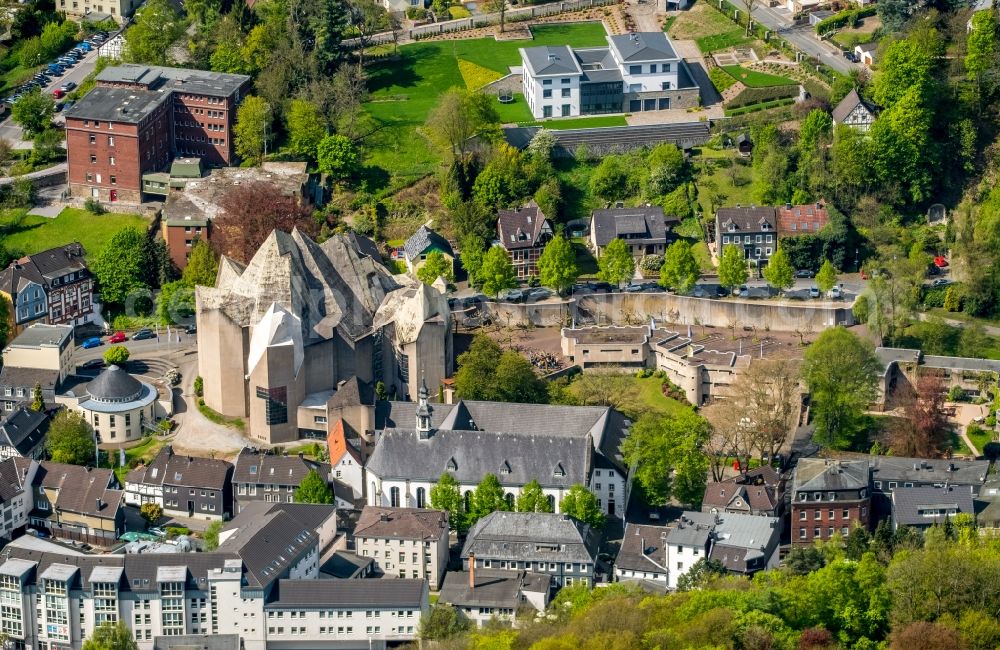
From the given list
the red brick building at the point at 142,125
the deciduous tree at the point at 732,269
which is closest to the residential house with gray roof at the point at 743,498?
the deciduous tree at the point at 732,269

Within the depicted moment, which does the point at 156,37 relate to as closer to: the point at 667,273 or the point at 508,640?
the point at 667,273

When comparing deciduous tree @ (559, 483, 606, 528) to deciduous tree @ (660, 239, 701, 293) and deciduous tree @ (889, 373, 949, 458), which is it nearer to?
deciduous tree @ (889, 373, 949, 458)

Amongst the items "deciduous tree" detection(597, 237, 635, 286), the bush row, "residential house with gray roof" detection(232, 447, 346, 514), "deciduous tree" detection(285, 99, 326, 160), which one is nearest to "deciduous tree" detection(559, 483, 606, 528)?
"residential house with gray roof" detection(232, 447, 346, 514)

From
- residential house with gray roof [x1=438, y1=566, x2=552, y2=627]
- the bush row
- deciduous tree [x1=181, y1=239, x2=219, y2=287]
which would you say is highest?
the bush row

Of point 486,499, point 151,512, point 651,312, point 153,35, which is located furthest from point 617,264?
point 153,35

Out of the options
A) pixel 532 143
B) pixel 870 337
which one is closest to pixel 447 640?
pixel 870 337

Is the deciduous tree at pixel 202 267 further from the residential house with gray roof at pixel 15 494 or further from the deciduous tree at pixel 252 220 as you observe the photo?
the residential house with gray roof at pixel 15 494

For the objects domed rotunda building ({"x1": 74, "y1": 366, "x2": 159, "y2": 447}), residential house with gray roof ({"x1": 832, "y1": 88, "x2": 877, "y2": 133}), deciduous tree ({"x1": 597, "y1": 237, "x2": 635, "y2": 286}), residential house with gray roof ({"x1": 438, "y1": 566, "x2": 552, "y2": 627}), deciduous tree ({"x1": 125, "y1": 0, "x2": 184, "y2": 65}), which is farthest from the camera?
deciduous tree ({"x1": 125, "y1": 0, "x2": 184, "y2": 65})

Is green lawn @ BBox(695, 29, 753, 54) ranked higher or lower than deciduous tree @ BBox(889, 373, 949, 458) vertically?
higher
